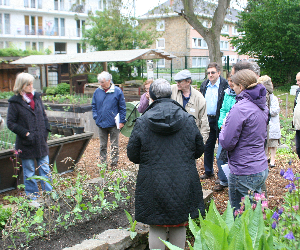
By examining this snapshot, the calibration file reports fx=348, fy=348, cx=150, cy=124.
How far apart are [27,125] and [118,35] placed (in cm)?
2204

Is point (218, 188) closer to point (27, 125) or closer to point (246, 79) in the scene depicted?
point (246, 79)

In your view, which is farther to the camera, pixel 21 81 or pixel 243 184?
pixel 21 81

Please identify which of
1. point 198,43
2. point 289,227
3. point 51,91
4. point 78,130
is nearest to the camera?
point 289,227

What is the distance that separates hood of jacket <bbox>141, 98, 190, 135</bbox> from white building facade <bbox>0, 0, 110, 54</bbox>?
3811 centimetres

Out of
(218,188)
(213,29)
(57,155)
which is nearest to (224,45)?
(213,29)

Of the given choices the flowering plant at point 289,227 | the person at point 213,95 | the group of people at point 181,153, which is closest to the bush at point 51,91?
the person at point 213,95

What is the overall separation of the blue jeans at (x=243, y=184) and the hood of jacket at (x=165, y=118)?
78 centimetres

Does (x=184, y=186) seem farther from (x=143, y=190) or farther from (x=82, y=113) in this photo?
(x=82, y=113)

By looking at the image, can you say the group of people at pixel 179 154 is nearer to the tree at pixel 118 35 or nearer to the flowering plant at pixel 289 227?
the flowering plant at pixel 289 227

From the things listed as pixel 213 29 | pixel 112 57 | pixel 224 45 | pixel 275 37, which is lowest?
Answer: pixel 112 57

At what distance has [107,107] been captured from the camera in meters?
6.22

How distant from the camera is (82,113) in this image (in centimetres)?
982

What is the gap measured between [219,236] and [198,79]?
21180 mm

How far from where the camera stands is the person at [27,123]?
439 cm
